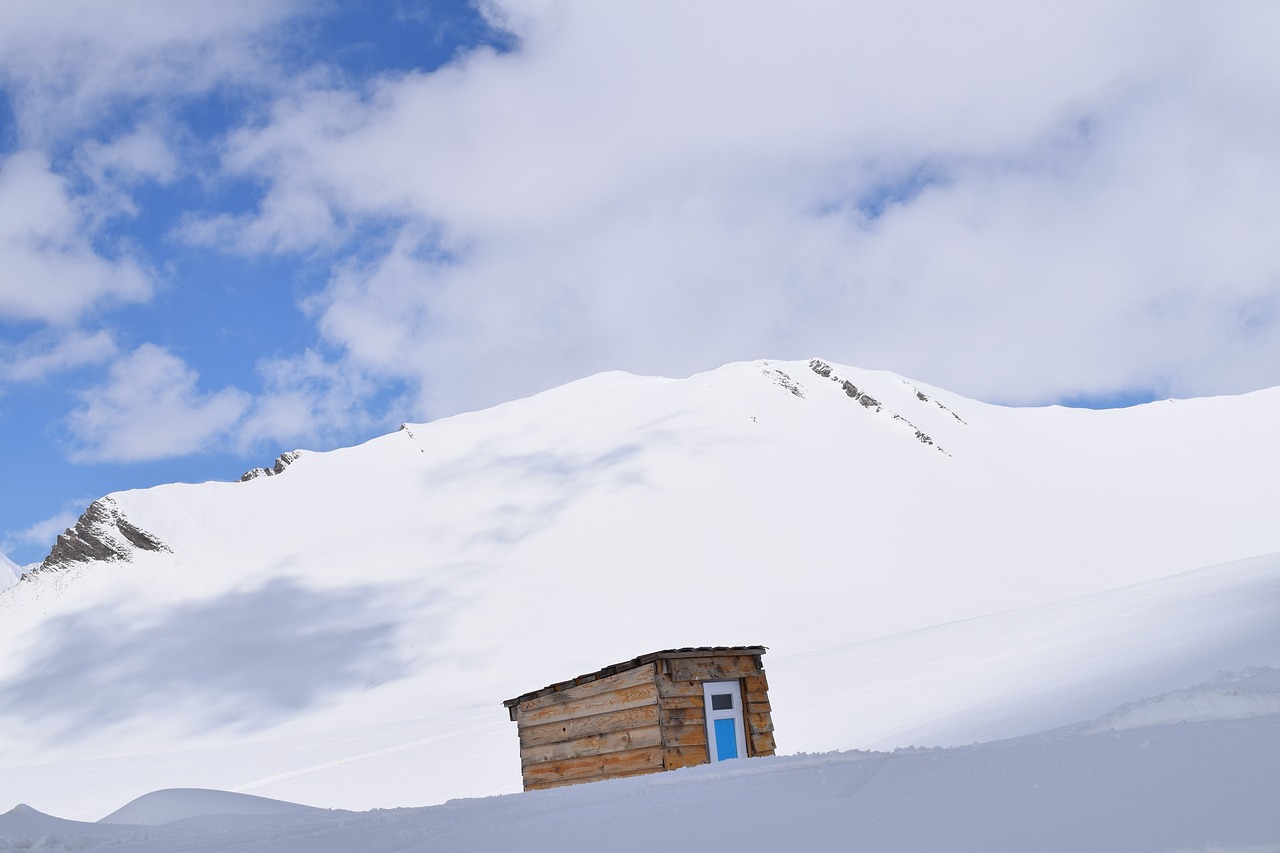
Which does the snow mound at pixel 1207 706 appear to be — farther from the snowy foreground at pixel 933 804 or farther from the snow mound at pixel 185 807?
the snow mound at pixel 185 807

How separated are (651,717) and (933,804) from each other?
9.29m

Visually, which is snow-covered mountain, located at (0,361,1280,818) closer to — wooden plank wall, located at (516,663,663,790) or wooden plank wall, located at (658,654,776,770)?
wooden plank wall, located at (658,654,776,770)

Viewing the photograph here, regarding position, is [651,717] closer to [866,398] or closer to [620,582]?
[620,582]

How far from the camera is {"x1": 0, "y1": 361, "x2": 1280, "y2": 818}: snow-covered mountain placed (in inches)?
974

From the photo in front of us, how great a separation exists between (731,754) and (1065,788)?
10.4 metres

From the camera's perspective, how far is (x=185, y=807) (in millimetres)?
11141

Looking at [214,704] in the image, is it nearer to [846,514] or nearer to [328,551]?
[328,551]

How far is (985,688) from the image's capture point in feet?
66.6

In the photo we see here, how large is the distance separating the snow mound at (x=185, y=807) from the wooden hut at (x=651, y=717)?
4.55 meters

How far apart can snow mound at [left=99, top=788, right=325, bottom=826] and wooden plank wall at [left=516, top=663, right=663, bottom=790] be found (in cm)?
455

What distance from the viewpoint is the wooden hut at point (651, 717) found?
14180 mm

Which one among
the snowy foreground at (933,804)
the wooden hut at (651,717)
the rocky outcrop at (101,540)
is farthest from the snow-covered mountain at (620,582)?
the snowy foreground at (933,804)

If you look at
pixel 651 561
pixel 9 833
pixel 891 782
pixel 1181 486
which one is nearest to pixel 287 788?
pixel 9 833

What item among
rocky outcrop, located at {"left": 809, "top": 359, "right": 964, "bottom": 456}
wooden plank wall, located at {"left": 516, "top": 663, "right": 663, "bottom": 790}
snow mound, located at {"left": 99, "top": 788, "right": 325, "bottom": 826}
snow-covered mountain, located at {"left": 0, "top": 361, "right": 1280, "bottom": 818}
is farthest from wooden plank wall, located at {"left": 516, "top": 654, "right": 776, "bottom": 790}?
rocky outcrop, located at {"left": 809, "top": 359, "right": 964, "bottom": 456}
